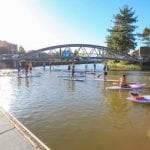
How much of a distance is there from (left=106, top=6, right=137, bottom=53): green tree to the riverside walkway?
85.4 m

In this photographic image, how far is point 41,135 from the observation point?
1513 cm

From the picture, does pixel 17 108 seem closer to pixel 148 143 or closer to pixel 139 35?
pixel 148 143

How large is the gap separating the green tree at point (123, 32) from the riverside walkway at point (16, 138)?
85.4 meters

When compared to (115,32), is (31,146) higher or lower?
lower

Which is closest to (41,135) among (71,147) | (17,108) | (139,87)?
(71,147)

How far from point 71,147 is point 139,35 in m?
94.4

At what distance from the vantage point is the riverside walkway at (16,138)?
10984 millimetres

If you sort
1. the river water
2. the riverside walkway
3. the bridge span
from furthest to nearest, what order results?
the bridge span → the river water → the riverside walkway

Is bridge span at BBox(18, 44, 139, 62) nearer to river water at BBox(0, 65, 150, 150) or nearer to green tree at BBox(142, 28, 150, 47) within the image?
green tree at BBox(142, 28, 150, 47)

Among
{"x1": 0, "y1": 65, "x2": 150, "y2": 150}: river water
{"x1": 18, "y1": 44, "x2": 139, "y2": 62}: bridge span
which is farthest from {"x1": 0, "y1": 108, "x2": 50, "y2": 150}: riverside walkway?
{"x1": 18, "y1": 44, "x2": 139, "y2": 62}: bridge span

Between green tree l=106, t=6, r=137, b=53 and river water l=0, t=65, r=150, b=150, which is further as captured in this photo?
green tree l=106, t=6, r=137, b=53

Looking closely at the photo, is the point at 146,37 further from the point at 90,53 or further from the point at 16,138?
the point at 16,138

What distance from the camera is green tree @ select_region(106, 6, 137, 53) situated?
97.0 meters

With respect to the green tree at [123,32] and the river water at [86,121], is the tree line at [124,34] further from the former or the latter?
the river water at [86,121]
